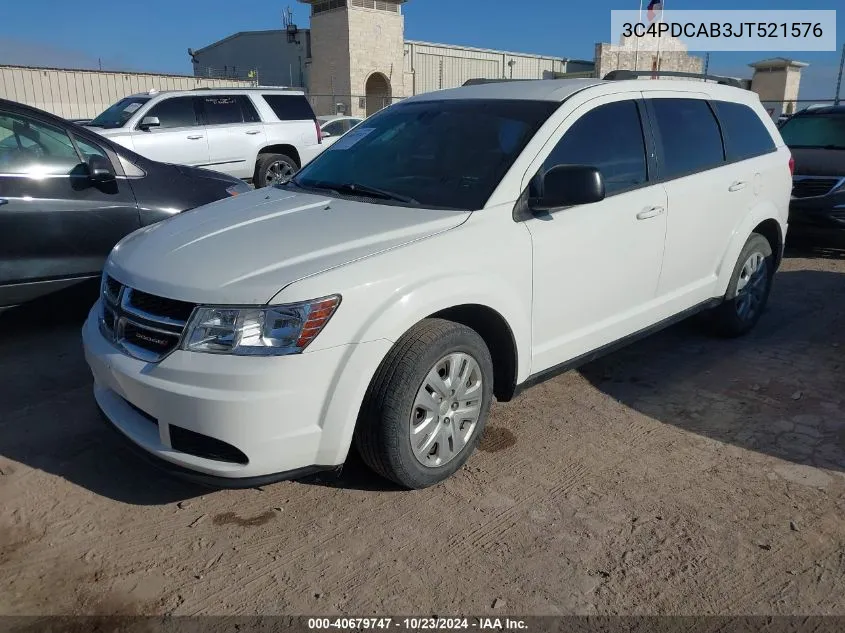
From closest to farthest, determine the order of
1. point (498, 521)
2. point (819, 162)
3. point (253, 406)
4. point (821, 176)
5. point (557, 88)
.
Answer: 1. point (253, 406)
2. point (498, 521)
3. point (557, 88)
4. point (821, 176)
5. point (819, 162)

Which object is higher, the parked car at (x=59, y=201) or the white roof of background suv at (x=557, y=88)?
the white roof of background suv at (x=557, y=88)

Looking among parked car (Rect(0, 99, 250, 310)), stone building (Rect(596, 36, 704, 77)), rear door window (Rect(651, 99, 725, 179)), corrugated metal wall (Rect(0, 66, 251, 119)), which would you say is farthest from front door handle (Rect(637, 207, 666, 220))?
stone building (Rect(596, 36, 704, 77))

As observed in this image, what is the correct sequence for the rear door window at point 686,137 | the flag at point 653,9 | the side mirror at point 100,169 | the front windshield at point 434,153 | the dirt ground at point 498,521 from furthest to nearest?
the flag at point 653,9 < the side mirror at point 100,169 < the rear door window at point 686,137 < the front windshield at point 434,153 < the dirt ground at point 498,521

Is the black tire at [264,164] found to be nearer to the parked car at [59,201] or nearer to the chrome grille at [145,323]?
the parked car at [59,201]

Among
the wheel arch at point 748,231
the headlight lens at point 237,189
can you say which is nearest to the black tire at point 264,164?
the headlight lens at point 237,189

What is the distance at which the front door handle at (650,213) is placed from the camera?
12.7ft

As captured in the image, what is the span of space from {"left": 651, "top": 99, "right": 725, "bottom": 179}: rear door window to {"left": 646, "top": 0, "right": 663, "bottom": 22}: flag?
62.4ft

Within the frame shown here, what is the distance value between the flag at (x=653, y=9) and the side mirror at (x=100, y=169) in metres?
20.3

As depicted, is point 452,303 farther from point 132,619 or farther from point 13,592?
point 13,592

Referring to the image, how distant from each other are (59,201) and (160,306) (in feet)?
8.49

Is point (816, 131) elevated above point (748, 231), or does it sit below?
above

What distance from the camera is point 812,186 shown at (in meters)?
7.90

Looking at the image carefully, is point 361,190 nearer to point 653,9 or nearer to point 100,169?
point 100,169

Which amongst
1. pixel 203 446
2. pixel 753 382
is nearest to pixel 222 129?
pixel 753 382
